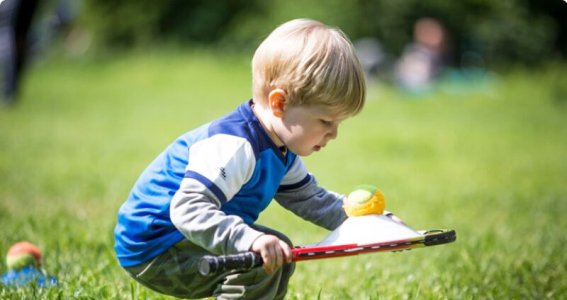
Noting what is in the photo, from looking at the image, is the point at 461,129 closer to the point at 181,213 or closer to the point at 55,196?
the point at 55,196

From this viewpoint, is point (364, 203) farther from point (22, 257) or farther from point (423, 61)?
point (423, 61)

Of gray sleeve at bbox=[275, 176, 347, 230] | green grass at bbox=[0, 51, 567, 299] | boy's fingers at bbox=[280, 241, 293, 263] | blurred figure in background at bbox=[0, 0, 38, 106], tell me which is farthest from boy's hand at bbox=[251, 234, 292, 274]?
blurred figure in background at bbox=[0, 0, 38, 106]

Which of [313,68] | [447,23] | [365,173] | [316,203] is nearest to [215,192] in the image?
[313,68]

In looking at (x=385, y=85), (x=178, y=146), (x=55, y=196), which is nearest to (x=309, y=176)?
(x=178, y=146)

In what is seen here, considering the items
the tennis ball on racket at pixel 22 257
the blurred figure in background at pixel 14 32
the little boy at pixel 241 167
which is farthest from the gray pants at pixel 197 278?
the blurred figure in background at pixel 14 32

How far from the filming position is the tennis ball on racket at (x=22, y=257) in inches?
143

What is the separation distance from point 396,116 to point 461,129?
5.29 ft

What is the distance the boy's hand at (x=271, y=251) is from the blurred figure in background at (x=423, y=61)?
14168 mm

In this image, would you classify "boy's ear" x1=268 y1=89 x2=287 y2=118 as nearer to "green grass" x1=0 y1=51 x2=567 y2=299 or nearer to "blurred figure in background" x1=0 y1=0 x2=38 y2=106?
"green grass" x1=0 y1=51 x2=567 y2=299

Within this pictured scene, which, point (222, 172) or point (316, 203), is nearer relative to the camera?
point (222, 172)

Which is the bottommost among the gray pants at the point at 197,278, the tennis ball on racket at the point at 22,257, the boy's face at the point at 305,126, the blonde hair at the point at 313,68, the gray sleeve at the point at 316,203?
the tennis ball on racket at the point at 22,257

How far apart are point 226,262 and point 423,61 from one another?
51.0 ft

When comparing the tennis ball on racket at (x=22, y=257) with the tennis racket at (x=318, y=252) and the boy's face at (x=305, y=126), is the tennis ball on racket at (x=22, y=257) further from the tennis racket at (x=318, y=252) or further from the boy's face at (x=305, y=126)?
the boy's face at (x=305, y=126)

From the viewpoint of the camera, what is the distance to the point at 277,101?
2.64 meters
